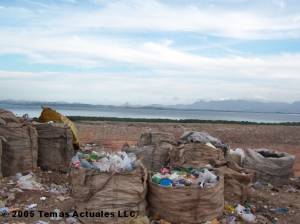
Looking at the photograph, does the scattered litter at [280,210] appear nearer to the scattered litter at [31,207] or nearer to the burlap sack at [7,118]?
the scattered litter at [31,207]

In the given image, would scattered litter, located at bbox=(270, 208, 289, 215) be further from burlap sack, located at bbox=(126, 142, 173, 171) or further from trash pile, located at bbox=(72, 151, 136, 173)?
trash pile, located at bbox=(72, 151, 136, 173)

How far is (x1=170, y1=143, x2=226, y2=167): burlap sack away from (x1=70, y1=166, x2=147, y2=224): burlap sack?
5.42 feet

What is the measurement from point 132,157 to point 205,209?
1.19 m

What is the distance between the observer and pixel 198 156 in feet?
23.0

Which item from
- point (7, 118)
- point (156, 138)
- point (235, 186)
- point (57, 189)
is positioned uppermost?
point (7, 118)

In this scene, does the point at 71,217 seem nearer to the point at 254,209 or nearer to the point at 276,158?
the point at 254,209

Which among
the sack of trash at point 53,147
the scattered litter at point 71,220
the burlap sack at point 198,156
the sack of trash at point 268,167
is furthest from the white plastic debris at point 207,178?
the sack of trash at point 53,147

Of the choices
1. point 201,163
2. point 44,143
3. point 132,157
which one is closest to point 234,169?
point 201,163

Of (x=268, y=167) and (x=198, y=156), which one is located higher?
(x=198, y=156)

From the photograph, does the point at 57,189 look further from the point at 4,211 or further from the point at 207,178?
the point at 207,178

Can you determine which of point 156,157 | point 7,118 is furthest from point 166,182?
point 7,118

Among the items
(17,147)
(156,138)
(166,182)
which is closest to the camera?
(166,182)

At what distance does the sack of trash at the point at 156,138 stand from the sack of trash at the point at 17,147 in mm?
2117

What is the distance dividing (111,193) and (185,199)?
0.88 meters
